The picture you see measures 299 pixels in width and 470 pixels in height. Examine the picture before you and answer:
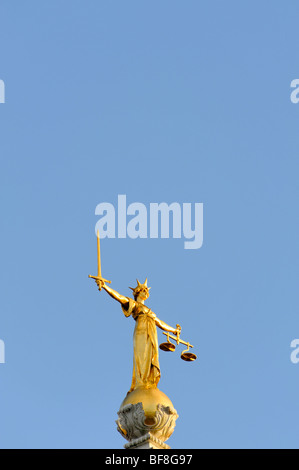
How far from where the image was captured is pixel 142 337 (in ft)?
242

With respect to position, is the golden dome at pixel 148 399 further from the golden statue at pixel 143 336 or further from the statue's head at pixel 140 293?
the statue's head at pixel 140 293

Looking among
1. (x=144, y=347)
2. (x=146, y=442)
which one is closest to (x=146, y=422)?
(x=146, y=442)

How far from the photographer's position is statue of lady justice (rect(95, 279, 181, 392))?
7312 cm

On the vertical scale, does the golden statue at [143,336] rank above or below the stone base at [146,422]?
above

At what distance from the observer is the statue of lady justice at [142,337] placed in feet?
240

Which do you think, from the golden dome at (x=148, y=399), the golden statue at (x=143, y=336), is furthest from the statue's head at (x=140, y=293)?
the golden dome at (x=148, y=399)

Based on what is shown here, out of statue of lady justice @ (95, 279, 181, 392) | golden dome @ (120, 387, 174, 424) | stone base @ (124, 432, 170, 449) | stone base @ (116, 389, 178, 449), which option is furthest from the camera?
statue of lady justice @ (95, 279, 181, 392)

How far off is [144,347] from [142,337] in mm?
385

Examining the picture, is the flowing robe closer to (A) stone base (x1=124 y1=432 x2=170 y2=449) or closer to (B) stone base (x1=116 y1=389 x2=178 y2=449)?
(B) stone base (x1=116 y1=389 x2=178 y2=449)

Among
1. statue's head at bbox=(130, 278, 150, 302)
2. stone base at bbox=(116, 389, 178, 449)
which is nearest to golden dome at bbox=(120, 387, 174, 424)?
stone base at bbox=(116, 389, 178, 449)

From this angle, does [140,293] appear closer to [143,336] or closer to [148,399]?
[143,336]

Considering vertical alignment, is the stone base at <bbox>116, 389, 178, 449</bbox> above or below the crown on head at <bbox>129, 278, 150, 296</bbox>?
below
